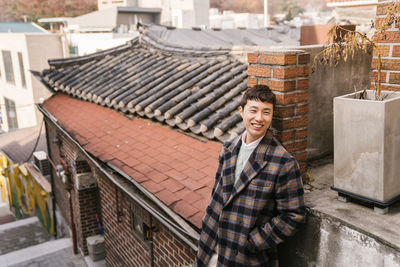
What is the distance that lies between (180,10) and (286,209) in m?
29.6

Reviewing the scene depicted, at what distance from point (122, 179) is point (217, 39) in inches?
390

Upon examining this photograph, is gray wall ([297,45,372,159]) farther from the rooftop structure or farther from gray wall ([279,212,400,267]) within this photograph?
the rooftop structure

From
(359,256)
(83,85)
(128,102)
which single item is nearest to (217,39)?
(83,85)

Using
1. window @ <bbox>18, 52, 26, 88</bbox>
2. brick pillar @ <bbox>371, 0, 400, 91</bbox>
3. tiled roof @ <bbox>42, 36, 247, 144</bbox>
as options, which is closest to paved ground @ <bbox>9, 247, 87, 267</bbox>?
tiled roof @ <bbox>42, 36, 247, 144</bbox>

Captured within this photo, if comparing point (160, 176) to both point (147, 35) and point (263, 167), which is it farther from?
point (147, 35)

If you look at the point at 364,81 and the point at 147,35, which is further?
the point at 147,35

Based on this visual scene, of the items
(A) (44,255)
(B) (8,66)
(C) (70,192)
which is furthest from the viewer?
(B) (8,66)

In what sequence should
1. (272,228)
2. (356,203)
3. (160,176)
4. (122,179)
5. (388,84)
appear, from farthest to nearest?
(122,179) < (160,176) < (388,84) < (356,203) < (272,228)

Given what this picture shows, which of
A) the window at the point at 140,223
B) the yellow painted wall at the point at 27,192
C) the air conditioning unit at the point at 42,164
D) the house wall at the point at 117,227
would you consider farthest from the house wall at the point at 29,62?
the window at the point at 140,223

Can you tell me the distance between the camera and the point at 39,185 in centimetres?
1216

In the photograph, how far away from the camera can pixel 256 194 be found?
2453mm

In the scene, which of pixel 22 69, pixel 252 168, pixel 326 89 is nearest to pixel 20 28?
pixel 22 69

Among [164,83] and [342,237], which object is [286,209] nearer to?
[342,237]

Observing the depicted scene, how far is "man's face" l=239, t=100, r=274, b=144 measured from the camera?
2.57m
